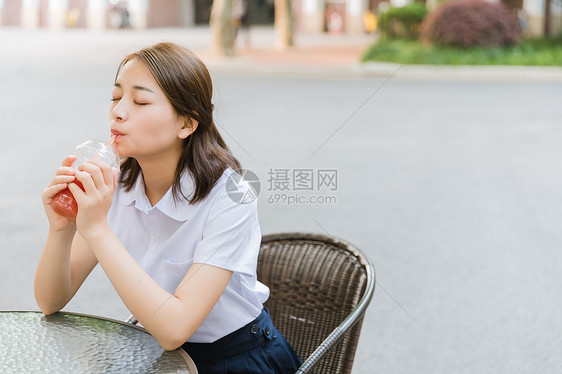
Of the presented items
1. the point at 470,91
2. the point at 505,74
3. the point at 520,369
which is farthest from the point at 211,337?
the point at 505,74

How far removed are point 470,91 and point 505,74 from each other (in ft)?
6.16

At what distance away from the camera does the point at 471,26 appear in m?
15.8

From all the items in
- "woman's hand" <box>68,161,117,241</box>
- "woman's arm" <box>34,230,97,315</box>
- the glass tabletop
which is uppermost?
"woman's hand" <box>68,161,117,241</box>

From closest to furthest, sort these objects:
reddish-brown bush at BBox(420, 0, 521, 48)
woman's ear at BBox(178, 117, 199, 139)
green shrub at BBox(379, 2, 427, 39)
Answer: woman's ear at BBox(178, 117, 199, 139) → reddish-brown bush at BBox(420, 0, 521, 48) → green shrub at BBox(379, 2, 427, 39)

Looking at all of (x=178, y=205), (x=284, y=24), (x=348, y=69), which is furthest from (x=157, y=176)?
(x=284, y=24)

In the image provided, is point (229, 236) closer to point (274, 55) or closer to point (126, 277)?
point (126, 277)

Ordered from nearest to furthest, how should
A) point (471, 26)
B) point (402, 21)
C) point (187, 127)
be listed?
point (187, 127)
point (471, 26)
point (402, 21)

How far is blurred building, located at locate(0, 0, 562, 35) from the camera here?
1136 inches

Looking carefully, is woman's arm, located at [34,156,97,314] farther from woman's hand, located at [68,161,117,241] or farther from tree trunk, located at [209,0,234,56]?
tree trunk, located at [209,0,234,56]

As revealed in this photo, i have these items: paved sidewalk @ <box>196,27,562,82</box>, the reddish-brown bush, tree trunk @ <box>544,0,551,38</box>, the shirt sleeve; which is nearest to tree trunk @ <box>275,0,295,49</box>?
paved sidewalk @ <box>196,27,562,82</box>

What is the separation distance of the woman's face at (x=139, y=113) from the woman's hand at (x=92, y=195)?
172 millimetres

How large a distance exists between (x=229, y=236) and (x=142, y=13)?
30.2m

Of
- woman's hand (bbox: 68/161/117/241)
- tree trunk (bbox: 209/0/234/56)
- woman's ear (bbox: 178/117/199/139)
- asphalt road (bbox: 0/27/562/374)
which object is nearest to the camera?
woman's hand (bbox: 68/161/117/241)

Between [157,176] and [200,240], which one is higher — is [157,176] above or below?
above
